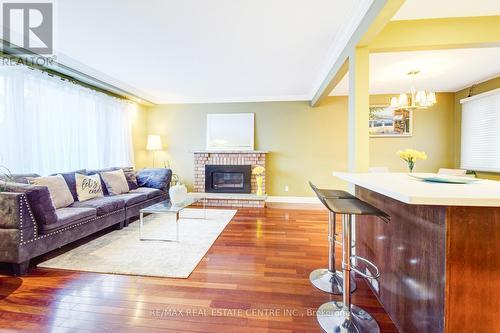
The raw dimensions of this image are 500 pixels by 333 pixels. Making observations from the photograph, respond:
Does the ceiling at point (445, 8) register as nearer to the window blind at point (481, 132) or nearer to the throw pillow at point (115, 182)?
the window blind at point (481, 132)

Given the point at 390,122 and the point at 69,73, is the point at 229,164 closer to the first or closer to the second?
the point at 69,73

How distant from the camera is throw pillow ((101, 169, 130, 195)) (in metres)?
3.75

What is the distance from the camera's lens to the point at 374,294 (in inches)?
73.7

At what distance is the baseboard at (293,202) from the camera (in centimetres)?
499

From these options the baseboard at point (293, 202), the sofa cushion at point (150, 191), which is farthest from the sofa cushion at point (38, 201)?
the baseboard at point (293, 202)

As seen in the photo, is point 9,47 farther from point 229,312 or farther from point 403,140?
point 403,140

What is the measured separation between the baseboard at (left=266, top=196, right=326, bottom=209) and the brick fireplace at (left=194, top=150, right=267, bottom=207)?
0.27 meters

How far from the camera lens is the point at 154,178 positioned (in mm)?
4527

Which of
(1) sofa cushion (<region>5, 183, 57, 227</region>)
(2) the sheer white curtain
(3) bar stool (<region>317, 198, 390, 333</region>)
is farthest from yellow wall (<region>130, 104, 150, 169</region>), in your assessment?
(3) bar stool (<region>317, 198, 390, 333</region>)

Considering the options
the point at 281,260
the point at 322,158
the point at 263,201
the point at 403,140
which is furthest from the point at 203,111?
the point at 403,140

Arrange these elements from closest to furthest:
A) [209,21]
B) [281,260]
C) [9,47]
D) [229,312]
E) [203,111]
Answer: [229,312]
[209,21]
[281,260]
[9,47]
[203,111]

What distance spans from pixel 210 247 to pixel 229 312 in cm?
117

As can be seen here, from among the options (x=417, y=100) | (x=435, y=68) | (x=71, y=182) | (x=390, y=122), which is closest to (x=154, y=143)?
(x=71, y=182)

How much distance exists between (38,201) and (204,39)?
2.45 metres
